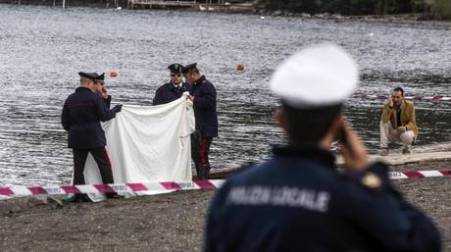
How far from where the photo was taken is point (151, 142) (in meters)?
13.2

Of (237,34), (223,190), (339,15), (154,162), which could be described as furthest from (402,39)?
(223,190)

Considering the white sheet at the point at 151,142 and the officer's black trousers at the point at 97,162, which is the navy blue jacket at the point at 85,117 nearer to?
the officer's black trousers at the point at 97,162

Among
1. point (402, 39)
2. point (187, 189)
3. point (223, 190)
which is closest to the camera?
point (223, 190)

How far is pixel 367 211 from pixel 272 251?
32 centimetres

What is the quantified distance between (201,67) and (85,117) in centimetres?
4604

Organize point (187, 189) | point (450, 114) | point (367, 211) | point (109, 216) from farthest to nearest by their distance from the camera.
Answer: point (450, 114)
point (187, 189)
point (109, 216)
point (367, 211)

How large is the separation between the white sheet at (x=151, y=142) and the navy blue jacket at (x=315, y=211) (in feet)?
31.5

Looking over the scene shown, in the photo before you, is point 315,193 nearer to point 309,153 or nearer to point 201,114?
point 309,153

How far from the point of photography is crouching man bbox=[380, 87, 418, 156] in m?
17.5

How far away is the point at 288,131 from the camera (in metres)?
3.34

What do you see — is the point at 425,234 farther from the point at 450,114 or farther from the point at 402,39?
the point at 402,39

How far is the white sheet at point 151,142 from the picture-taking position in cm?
1292

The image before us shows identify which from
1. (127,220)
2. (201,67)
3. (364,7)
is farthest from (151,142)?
(364,7)

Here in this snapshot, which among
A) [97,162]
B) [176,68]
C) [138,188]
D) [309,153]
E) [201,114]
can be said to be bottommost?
[138,188]
